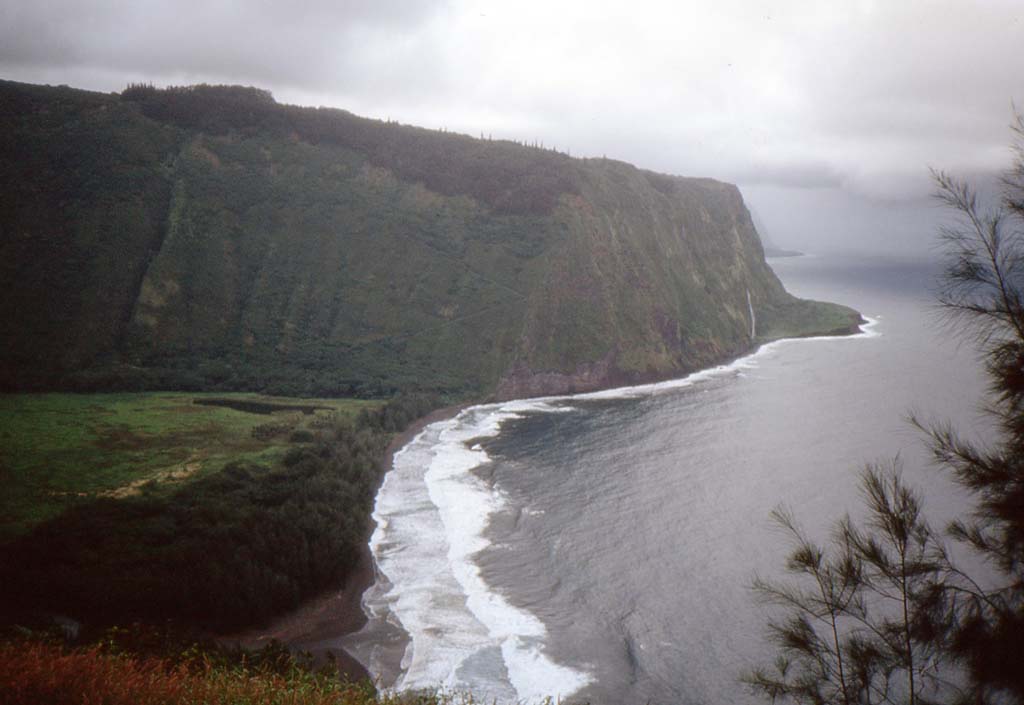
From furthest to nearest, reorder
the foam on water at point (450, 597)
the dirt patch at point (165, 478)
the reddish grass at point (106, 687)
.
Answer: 1. the dirt patch at point (165, 478)
2. the foam on water at point (450, 597)
3. the reddish grass at point (106, 687)

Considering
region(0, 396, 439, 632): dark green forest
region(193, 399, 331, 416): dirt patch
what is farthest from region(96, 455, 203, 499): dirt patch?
region(193, 399, 331, 416): dirt patch

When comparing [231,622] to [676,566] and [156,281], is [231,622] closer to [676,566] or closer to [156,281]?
[676,566]

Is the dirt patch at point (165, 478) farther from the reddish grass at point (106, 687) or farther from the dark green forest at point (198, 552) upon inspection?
the reddish grass at point (106, 687)

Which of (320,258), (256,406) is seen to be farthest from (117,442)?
(320,258)

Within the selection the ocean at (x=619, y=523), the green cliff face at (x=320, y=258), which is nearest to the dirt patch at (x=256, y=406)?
the green cliff face at (x=320, y=258)

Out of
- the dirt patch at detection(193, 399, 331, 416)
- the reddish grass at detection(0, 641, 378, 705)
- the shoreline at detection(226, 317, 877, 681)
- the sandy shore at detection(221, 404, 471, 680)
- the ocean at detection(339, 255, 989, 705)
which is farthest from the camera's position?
the dirt patch at detection(193, 399, 331, 416)

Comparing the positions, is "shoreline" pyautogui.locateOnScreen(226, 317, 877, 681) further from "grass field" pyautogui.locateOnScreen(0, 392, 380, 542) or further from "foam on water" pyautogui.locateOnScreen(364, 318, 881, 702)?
"grass field" pyautogui.locateOnScreen(0, 392, 380, 542)
